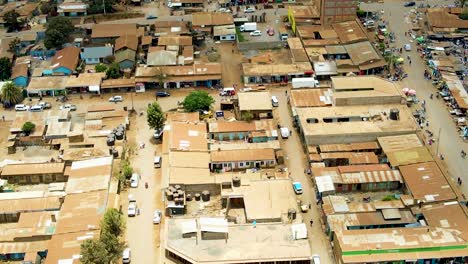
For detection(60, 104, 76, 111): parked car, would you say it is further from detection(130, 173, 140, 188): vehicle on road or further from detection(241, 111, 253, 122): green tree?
detection(241, 111, 253, 122): green tree

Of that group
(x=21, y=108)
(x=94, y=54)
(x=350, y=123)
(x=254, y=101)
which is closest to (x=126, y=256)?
(x=254, y=101)

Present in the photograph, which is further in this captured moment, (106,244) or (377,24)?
(377,24)


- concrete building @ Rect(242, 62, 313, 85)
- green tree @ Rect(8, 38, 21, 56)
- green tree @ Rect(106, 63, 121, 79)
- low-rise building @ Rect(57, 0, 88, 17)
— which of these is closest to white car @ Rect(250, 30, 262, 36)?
concrete building @ Rect(242, 62, 313, 85)

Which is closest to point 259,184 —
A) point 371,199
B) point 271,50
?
point 371,199

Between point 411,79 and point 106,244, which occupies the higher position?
point 411,79

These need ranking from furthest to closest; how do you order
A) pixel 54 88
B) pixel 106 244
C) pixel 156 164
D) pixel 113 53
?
pixel 113 53
pixel 54 88
pixel 156 164
pixel 106 244

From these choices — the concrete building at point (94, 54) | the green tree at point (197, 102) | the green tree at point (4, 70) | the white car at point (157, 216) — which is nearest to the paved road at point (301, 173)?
the green tree at point (197, 102)

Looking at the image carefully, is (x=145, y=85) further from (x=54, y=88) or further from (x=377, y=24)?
(x=377, y=24)

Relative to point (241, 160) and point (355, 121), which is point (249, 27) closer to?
point (355, 121)
